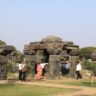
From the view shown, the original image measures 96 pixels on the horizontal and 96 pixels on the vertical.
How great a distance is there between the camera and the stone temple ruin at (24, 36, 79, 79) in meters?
26.4

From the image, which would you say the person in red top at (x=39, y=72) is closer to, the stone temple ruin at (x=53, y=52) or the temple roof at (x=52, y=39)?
Result: the stone temple ruin at (x=53, y=52)

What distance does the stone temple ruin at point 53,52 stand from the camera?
2641 centimetres

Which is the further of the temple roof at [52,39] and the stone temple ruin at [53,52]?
the temple roof at [52,39]

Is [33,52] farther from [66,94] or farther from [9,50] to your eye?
[66,94]

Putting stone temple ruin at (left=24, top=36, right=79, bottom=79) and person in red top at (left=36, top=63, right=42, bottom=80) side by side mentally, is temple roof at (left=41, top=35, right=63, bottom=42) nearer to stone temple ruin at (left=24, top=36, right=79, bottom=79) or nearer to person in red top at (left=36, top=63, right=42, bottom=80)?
stone temple ruin at (left=24, top=36, right=79, bottom=79)

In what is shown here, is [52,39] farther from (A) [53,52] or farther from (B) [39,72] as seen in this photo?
(B) [39,72]

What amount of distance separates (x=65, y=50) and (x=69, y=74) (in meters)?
2.05

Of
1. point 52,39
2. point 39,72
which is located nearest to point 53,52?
point 39,72

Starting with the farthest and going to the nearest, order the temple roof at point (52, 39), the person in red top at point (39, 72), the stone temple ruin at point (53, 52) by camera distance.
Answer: the temple roof at point (52, 39) < the stone temple ruin at point (53, 52) < the person in red top at point (39, 72)

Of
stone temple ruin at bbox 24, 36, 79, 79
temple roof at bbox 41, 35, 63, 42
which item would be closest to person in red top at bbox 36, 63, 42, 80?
stone temple ruin at bbox 24, 36, 79, 79

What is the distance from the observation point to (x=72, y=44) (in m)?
30.2

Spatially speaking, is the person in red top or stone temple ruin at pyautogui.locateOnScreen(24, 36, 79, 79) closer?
the person in red top

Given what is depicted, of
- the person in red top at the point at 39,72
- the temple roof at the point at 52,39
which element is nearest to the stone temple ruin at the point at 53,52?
the temple roof at the point at 52,39

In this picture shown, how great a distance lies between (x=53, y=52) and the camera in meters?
26.6
